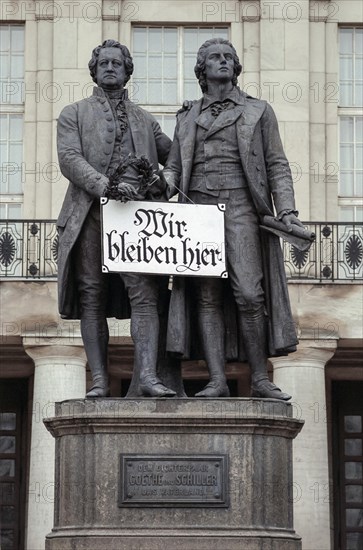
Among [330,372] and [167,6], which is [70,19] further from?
[330,372]

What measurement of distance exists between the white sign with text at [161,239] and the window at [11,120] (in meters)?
18.1

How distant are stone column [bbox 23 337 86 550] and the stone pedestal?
14753 mm

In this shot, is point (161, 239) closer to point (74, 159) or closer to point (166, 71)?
point (74, 159)

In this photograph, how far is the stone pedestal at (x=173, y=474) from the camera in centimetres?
1407

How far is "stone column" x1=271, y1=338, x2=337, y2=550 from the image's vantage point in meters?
29.3

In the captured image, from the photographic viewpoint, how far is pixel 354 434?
34.1 m

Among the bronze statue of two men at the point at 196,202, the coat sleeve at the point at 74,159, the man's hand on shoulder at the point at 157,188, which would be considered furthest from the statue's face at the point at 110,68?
the man's hand on shoulder at the point at 157,188

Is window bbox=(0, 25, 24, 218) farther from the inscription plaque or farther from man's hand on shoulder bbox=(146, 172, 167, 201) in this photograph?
the inscription plaque

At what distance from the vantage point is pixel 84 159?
15.0 m

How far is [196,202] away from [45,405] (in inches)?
591

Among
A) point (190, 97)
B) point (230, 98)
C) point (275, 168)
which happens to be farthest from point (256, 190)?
point (190, 97)

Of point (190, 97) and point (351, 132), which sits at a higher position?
point (190, 97)

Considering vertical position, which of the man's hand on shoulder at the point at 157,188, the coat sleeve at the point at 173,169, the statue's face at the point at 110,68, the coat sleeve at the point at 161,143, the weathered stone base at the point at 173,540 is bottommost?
the weathered stone base at the point at 173,540

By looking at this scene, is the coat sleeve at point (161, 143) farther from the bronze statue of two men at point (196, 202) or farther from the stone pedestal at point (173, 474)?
the stone pedestal at point (173, 474)
